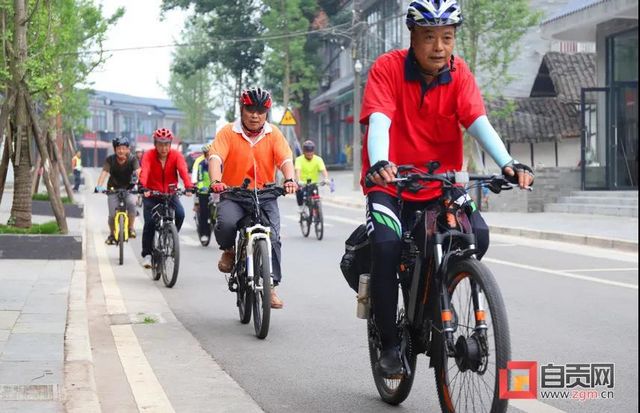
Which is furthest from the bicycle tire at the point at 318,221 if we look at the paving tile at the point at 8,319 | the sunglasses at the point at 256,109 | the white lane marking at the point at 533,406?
the white lane marking at the point at 533,406

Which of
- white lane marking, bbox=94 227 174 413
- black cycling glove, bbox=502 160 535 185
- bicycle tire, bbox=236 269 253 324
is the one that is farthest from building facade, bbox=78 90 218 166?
black cycling glove, bbox=502 160 535 185

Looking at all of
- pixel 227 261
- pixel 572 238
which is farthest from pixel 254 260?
pixel 572 238

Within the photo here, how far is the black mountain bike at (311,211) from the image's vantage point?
19.1 metres

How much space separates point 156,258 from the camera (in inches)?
494

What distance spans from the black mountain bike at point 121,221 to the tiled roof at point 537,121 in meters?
25.0

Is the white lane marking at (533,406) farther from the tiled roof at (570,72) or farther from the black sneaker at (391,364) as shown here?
the tiled roof at (570,72)

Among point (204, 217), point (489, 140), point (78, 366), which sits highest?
point (489, 140)

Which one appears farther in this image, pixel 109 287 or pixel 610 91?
pixel 610 91

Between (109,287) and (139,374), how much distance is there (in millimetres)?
5011

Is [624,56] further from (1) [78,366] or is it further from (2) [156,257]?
(1) [78,366]

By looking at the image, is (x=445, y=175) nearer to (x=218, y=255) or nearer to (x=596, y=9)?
(x=218, y=255)

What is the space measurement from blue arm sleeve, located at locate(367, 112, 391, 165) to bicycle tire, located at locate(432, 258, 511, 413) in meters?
0.64

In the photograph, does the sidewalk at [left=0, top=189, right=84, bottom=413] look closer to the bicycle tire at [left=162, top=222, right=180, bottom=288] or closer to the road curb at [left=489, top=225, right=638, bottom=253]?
the bicycle tire at [left=162, top=222, right=180, bottom=288]

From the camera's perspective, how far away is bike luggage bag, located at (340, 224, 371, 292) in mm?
5656
